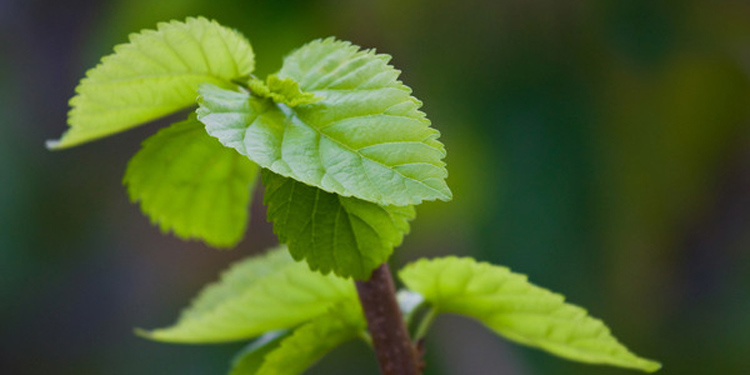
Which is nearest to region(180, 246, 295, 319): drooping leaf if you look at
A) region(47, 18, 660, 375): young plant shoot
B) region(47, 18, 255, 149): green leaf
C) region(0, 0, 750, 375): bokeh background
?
region(47, 18, 660, 375): young plant shoot

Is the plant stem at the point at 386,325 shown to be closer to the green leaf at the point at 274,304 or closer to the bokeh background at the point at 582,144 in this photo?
the green leaf at the point at 274,304

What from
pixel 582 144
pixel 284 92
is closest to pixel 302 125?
pixel 284 92

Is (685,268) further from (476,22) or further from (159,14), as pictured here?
(159,14)

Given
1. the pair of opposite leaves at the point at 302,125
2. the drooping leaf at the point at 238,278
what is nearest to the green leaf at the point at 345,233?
the pair of opposite leaves at the point at 302,125

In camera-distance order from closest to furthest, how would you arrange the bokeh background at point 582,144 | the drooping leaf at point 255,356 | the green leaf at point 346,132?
the green leaf at point 346,132 → the drooping leaf at point 255,356 → the bokeh background at point 582,144

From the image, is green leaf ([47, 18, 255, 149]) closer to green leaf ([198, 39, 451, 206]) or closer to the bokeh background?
green leaf ([198, 39, 451, 206])

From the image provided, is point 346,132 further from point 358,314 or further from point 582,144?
point 582,144

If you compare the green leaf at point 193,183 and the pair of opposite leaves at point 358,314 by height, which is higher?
the green leaf at point 193,183
